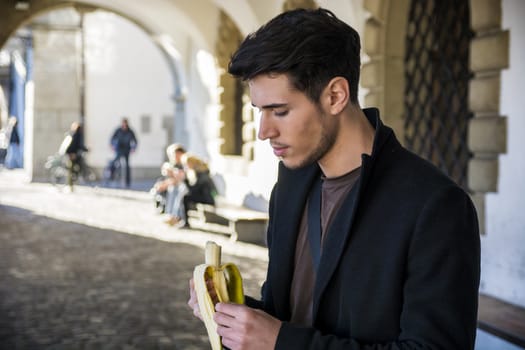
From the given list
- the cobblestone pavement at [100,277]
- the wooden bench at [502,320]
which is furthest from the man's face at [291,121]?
the cobblestone pavement at [100,277]

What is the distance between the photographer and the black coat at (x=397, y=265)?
1.40 meters

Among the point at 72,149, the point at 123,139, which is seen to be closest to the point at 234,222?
the point at 72,149

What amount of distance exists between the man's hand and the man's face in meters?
0.34

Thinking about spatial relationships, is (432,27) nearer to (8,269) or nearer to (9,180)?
(8,269)

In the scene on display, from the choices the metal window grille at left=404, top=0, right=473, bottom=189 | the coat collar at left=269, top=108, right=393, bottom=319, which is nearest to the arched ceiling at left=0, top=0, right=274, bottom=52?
the metal window grille at left=404, top=0, right=473, bottom=189

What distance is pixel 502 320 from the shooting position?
4422mm

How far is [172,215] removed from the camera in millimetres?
11141

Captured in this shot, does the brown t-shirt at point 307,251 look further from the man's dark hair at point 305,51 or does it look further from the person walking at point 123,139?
the person walking at point 123,139

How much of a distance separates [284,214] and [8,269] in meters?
6.18

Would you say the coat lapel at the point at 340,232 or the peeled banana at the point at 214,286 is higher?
the coat lapel at the point at 340,232

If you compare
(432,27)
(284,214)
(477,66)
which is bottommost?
(284,214)

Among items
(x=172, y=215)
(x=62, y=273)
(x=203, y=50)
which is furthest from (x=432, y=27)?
(x=203, y=50)

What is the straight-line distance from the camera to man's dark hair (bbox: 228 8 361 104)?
1.50 meters

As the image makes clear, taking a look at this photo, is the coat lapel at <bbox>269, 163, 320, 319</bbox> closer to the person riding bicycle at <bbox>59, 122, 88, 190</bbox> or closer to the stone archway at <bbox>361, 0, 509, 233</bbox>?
the stone archway at <bbox>361, 0, 509, 233</bbox>
